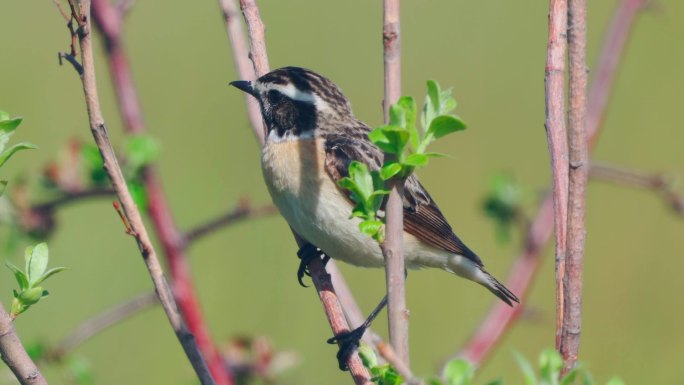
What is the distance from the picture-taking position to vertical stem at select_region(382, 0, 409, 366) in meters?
2.02

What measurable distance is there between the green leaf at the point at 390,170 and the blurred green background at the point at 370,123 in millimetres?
4142

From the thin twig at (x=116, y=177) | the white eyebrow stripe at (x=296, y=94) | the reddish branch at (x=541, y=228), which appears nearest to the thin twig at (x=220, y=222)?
the white eyebrow stripe at (x=296, y=94)

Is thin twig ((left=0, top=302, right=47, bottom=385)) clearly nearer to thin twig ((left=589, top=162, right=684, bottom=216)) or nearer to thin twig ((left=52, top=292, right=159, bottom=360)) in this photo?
thin twig ((left=52, top=292, right=159, bottom=360))

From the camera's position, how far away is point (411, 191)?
4.48 m

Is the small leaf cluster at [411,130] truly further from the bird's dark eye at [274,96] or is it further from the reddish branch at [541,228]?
the bird's dark eye at [274,96]

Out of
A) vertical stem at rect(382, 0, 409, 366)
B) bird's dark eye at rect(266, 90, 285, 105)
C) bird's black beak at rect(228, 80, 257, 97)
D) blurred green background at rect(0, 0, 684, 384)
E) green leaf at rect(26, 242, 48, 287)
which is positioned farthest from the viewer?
blurred green background at rect(0, 0, 684, 384)

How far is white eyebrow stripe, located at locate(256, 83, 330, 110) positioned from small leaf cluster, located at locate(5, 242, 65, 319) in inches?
75.4

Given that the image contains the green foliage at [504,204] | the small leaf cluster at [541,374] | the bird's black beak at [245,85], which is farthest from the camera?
the green foliage at [504,204]

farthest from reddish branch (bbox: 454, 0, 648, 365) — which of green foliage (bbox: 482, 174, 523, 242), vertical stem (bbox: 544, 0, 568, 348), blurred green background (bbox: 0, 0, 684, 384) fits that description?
blurred green background (bbox: 0, 0, 684, 384)

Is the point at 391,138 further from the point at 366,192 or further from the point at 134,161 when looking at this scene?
the point at 134,161

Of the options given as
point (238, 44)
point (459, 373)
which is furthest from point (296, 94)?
point (459, 373)

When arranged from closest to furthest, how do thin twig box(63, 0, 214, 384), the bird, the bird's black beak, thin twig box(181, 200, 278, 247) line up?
thin twig box(63, 0, 214, 384)
the bird's black beak
thin twig box(181, 200, 278, 247)
the bird

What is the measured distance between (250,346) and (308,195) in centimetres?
66

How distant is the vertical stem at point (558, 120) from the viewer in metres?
2.33
